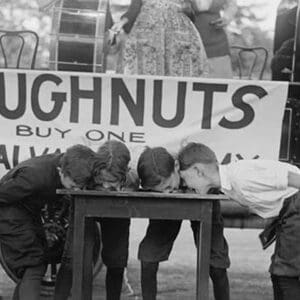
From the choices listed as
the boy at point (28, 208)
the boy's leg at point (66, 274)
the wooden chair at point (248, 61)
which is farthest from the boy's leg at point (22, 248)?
the wooden chair at point (248, 61)

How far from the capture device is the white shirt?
3598mm

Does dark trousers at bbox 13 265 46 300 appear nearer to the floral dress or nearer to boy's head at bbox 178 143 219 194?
boy's head at bbox 178 143 219 194

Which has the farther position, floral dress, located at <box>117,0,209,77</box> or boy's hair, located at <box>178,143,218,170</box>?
floral dress, located at <box>117,0,209,77</box>

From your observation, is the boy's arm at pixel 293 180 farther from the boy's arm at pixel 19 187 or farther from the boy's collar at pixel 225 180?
the boy's arm at pixel 19 187

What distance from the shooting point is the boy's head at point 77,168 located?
3677mm

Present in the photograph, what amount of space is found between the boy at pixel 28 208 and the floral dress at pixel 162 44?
1137 millimetres

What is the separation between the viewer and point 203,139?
16.0 feet

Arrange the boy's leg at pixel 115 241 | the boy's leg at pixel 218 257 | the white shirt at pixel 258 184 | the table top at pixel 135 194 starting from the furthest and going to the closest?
the boy's leg at pixel 115 241, the boy's leg at pixel 218 257, the white shirt at pixel 258 184, the table top at pixel 135 194

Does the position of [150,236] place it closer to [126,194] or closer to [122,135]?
[126,194]

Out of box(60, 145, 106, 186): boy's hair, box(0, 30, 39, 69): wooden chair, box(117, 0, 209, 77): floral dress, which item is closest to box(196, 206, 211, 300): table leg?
box(60, 145, 106, 186): boy's hair

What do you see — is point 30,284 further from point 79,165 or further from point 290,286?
point 290,286

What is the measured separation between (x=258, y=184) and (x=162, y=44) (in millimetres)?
1559

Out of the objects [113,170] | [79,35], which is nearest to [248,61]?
[79,35]

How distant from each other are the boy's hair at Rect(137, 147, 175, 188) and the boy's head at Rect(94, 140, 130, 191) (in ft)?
0.28
